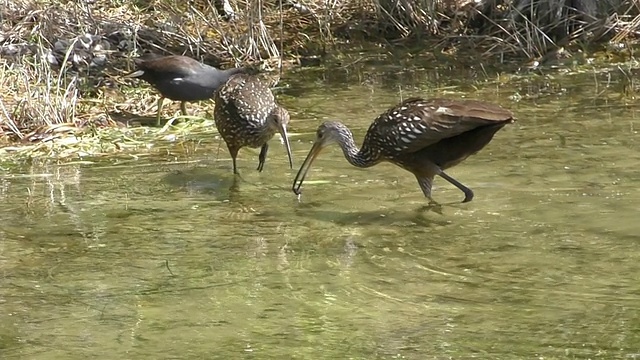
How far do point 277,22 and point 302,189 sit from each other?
646 centimetres

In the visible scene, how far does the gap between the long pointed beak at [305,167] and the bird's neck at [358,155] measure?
0.22 m

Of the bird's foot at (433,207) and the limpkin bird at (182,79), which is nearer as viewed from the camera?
the bird's foot at (433,207)

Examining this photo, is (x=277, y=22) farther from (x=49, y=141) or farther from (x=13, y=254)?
(x=13, y=254)

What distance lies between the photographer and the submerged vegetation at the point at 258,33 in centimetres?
1213

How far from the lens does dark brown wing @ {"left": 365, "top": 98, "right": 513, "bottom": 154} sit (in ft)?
25.1

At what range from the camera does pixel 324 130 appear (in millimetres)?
8695

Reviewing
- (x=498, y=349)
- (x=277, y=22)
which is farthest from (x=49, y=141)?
(x=498, y=349)

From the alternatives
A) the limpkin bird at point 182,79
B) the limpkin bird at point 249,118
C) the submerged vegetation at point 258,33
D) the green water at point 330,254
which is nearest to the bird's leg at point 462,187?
the green water at point 330,254

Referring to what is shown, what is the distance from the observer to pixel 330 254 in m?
6.68

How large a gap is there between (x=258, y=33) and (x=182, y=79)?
2.55 m

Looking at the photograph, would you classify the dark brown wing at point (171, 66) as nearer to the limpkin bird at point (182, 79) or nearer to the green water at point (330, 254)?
the limpkin bird at point (182, 79)

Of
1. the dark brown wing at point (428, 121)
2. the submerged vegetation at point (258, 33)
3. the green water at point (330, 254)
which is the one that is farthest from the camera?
the submerged vegetation at point (258, 33)

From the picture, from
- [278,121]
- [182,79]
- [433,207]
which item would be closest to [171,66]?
[182,79]

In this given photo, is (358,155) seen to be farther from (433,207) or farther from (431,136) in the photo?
(433,207)
